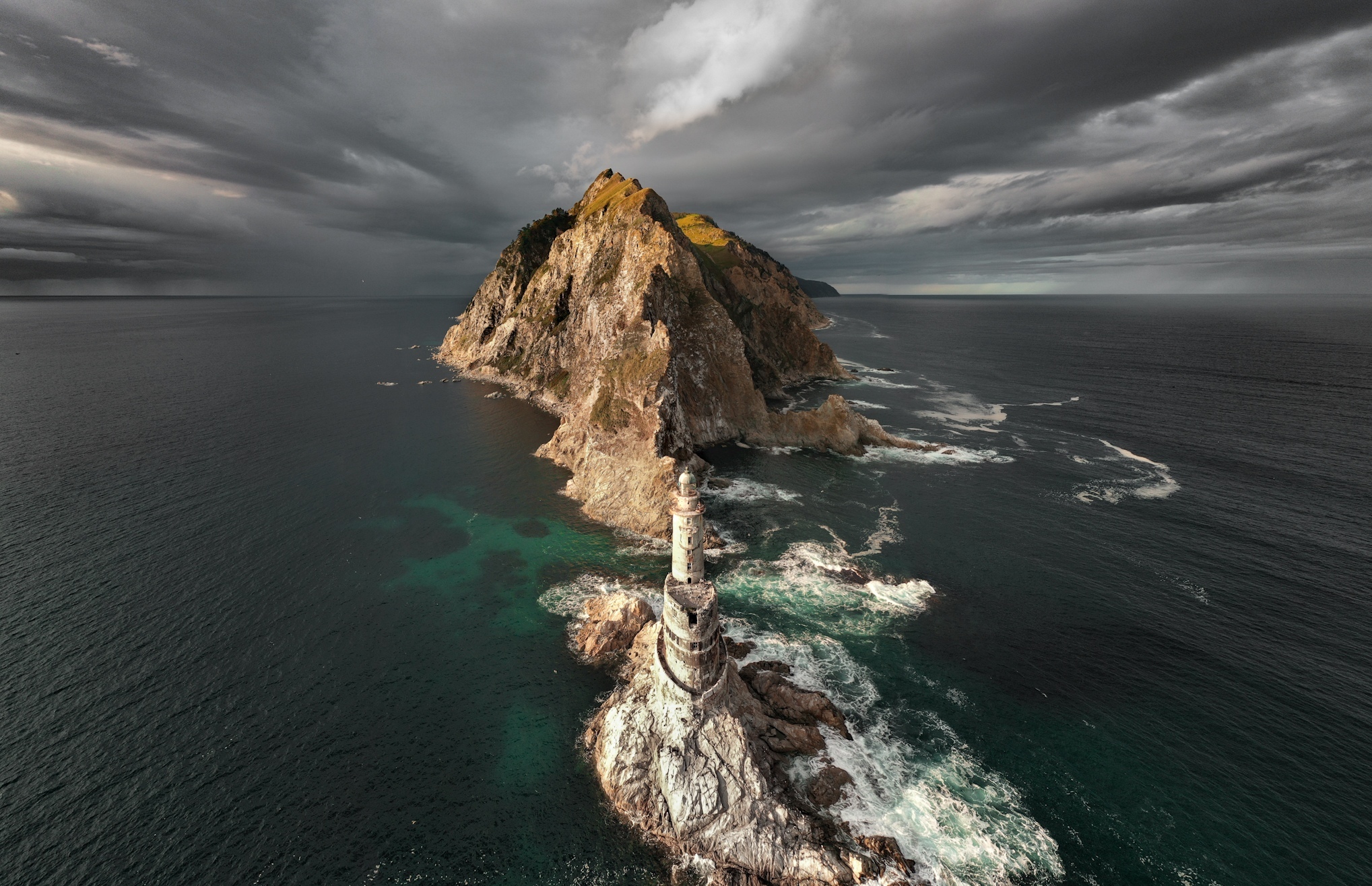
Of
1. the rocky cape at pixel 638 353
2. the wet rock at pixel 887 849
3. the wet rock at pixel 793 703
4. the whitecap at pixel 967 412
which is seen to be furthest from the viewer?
the whitecap at pixel 967 412

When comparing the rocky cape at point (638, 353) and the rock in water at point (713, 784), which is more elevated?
the rocky cape at point (638, 353)

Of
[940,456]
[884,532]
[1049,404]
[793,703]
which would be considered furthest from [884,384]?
[793,703]

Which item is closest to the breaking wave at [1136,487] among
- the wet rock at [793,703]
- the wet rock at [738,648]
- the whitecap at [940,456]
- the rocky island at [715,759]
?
the whitecap at [940,456]

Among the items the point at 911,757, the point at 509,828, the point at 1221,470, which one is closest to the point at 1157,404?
the point at 1221,470

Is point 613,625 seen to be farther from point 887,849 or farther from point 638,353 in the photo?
point 638,353

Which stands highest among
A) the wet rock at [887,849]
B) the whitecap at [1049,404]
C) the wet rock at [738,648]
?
the whitecap at [1049,404]

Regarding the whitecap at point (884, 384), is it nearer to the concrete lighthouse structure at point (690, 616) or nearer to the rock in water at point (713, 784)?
the concrete lighthouse structure at point (690, 616)

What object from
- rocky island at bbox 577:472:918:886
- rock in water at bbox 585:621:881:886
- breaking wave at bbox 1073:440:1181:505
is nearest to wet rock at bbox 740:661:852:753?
rocky island at bbox 577:472:918:886

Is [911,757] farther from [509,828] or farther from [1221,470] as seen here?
[1221,470]
